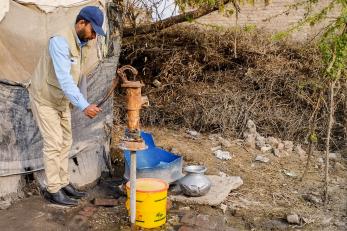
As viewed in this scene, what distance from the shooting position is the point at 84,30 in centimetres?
438

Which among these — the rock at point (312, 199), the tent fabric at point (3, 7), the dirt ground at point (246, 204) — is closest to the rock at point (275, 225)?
the dirt ground at point (246, 204)

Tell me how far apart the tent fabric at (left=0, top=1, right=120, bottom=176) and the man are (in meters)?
0.48

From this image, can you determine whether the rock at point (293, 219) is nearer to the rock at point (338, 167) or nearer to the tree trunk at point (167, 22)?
the rock at point (338, 167)

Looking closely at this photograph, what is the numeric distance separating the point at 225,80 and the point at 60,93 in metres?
4.48

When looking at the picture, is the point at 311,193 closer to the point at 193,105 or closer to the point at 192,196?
the point at 192,196

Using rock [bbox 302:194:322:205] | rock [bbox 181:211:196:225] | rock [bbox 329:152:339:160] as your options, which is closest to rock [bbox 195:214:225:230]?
rock [bbox 181:211:196:225]

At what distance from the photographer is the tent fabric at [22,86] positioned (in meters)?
5.05

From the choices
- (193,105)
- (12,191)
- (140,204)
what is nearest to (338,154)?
(193,105)

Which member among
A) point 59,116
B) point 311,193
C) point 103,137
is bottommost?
point 311,193

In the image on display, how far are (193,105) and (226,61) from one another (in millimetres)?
1239

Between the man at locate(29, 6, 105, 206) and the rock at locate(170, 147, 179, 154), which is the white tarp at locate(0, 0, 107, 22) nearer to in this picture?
the man at locate(29, 6, 105, 206)

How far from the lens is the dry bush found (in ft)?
25.5

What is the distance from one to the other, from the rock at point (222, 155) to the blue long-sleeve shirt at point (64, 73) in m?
2.85

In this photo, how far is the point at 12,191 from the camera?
5094 mm
